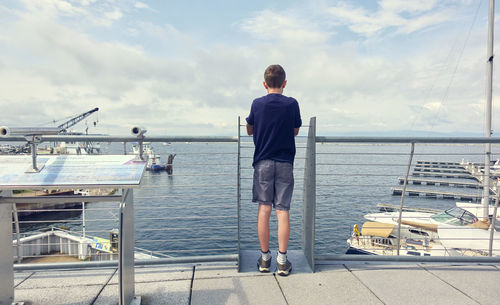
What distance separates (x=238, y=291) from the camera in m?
2.51

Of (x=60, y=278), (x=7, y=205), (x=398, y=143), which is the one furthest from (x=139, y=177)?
(x=398, y=143)

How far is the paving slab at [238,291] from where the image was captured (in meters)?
2.36

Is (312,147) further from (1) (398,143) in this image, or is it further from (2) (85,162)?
(2) (85,162)

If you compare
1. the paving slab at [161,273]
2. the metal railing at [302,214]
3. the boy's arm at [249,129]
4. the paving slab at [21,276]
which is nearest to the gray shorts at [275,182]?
the metal railing at [302,214]

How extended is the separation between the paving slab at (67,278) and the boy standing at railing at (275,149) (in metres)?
1.51

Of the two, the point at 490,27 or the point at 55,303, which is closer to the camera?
the point at 55,303

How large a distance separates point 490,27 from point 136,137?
1799 cm

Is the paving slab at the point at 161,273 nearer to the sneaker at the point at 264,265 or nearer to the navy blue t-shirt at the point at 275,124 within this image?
the sneaker at the point at 264,265

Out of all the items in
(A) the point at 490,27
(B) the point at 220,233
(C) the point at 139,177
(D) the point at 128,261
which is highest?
(A) the point at 490,27

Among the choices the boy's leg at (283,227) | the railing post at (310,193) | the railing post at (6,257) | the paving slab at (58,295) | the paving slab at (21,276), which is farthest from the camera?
the railing post at (310,193)

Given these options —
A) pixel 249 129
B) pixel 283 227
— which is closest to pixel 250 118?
pixel 249 129

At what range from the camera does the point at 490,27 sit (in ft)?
46.3

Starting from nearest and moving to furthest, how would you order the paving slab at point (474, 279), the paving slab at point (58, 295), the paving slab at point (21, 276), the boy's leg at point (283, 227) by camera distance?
the paving slab at point (58, 295) < the paving slab at point (474, 279) < the paving slab at point (21, 276) < the boy's leg at point (283, 227)

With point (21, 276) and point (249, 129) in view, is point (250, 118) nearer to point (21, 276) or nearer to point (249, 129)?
point (249, 129)
